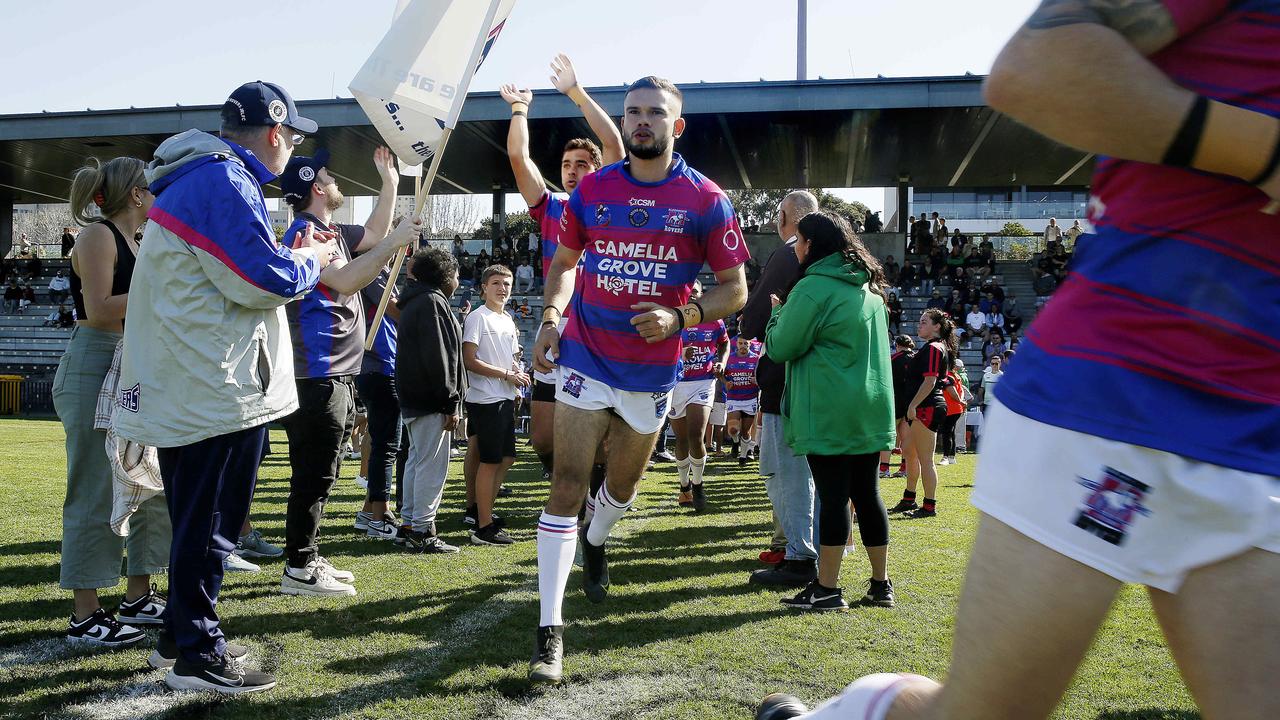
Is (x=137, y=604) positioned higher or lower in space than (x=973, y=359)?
lower

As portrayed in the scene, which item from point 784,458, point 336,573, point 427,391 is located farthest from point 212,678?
point 784,458

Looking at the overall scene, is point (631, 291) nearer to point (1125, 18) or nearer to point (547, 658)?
point (547, 658)

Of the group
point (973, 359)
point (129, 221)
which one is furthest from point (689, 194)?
point (973, 359)

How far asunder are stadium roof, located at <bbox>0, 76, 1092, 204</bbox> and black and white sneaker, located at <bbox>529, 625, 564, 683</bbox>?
2311cm

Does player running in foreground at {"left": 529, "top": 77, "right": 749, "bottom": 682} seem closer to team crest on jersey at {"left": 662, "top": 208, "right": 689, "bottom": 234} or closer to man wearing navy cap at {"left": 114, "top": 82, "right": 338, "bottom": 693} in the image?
team crest on jersey at {"left": 662, "top": 208, "right": 689, "bottom": 234}

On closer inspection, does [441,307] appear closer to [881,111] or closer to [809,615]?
[809,615]

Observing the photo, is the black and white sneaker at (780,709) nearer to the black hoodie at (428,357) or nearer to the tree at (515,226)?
the black hoodie at (428,357)

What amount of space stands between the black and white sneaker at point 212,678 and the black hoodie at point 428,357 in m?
3.10

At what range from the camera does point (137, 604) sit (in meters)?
4.37

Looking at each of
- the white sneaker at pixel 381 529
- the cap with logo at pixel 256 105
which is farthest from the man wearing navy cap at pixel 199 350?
the white sneaker at pixel 381 529

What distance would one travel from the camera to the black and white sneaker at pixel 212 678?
340 centimetres

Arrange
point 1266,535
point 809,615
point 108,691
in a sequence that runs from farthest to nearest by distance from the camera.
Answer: point 809,615, point 108,691, point 1266,535

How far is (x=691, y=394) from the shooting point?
9523 millimetres

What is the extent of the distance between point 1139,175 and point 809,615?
3893 mm
